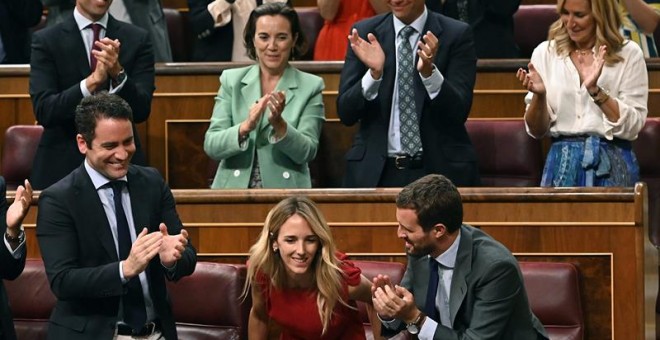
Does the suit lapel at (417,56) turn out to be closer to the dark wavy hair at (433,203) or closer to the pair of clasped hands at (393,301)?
the dark wavy hair at (433,203)

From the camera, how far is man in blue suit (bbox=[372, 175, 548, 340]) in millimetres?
3033

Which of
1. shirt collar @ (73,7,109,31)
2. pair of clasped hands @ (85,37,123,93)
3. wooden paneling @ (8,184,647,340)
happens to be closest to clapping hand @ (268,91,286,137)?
wooden paneling @ (8,184,647,340)

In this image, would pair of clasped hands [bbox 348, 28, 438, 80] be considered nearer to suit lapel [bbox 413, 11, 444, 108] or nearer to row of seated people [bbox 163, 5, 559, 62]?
suit lapel [bbox 413, 11, 444, 108]

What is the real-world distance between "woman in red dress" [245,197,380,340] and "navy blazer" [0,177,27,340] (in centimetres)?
53

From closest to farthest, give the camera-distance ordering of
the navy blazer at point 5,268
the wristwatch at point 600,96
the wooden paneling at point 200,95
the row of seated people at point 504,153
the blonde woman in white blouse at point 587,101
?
the navy blazer at point 5,268 < the wristwatch at point 600,96 < the blonde woman in white blouse at point 587,101 < the row of seated people at point 504,153 < the wooden paneling at point 200,95

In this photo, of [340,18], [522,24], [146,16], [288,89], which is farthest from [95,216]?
[522,24]

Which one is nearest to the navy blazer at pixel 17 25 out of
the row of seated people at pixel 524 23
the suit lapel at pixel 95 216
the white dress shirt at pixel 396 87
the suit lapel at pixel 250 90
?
the row of seated people at pixel 524 23

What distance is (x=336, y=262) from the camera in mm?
3236

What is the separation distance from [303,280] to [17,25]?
7.10 ft

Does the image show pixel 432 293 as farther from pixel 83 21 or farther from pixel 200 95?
pixel 200 95

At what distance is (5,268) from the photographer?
309 centimetres

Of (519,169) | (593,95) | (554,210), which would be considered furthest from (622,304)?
(519,169)

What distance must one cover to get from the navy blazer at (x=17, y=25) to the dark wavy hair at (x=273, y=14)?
3.60ft

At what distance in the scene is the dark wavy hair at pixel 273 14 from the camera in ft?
13.6
